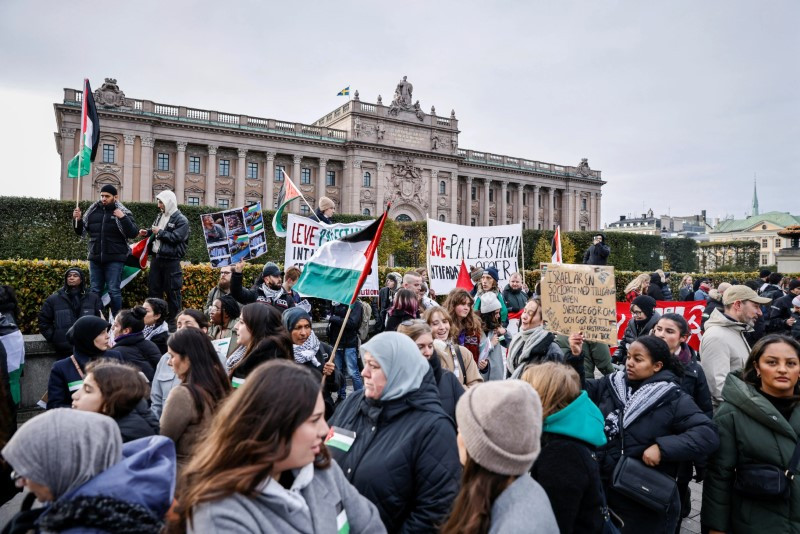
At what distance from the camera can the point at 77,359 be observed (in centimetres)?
465

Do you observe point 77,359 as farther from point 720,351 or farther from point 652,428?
point 720,351

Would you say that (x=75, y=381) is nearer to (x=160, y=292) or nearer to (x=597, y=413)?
(x=597, y=413)

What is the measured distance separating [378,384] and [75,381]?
304 cm

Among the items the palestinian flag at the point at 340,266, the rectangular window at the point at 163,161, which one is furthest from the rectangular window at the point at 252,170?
the palestinian flag at the point at 340,266

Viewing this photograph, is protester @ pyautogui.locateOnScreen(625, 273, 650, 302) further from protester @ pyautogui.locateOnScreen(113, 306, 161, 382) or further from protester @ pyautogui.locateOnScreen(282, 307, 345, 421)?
protester @ pyautogui.locateOnScreen(113, 306, 161, 382)

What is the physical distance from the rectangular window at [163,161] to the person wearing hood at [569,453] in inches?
2073

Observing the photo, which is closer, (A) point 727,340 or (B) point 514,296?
(A) point 727,340

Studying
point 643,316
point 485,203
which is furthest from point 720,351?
point 485,203

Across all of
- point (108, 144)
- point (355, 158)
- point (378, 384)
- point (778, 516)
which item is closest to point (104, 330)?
point (378, 384)

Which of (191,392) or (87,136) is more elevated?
(87,136)

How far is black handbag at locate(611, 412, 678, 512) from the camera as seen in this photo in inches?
136

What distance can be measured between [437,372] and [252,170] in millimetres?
53227

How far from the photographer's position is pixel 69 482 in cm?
180

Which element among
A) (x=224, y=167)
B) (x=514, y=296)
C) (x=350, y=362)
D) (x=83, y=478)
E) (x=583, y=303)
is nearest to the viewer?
(x=83, y=478)
